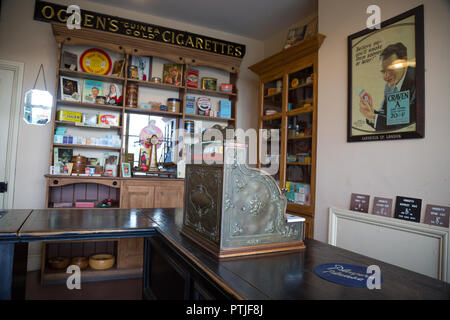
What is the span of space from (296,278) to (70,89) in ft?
11.6

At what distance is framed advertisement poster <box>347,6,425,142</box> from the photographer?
2.22m

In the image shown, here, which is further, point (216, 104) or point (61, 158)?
point (216, 104)

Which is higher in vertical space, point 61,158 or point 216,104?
point 216,104

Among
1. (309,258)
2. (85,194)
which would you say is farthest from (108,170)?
(309,258)

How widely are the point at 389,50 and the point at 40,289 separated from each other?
4021mm

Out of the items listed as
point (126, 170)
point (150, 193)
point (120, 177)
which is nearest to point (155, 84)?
point (126, 170)

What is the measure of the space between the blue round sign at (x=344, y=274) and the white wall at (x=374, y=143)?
1409 millimetres

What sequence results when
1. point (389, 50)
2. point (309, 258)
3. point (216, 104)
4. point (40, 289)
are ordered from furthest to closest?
1. point (216, 104)
2. point (40, 289)
3. point (389, 50)
4. point (309, 258)

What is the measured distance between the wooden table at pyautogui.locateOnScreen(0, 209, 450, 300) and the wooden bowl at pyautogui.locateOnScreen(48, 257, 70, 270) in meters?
1.63

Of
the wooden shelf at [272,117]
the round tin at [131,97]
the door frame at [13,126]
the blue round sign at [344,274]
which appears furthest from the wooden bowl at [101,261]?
the blue round sign at [344,274]

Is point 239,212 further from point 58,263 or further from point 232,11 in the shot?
point 232,11

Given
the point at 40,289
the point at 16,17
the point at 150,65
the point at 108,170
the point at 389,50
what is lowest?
the point at 40,289

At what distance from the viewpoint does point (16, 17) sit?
3.39m

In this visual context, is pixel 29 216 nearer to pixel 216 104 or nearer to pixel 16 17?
pixel 16 17
